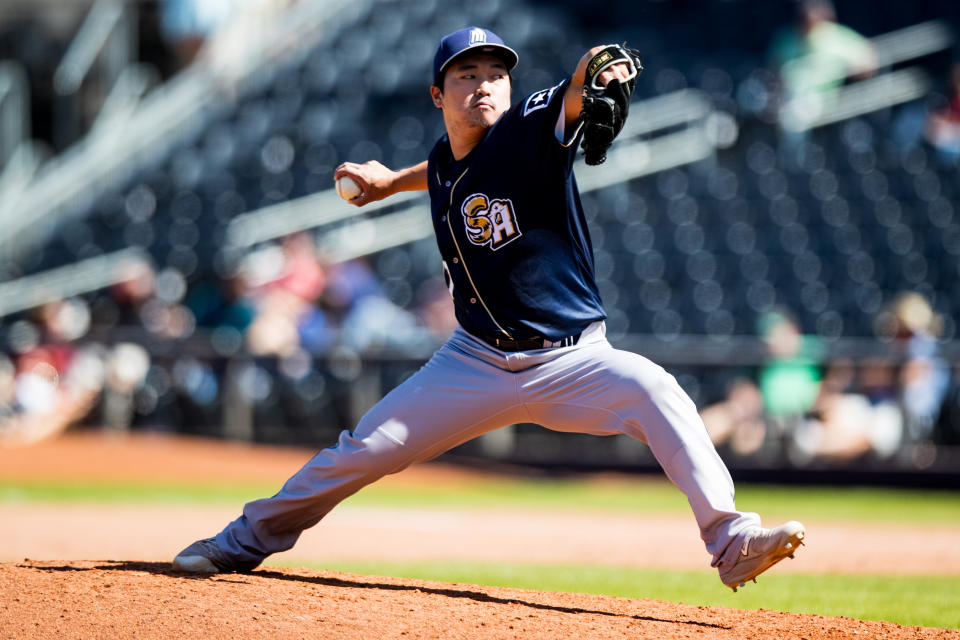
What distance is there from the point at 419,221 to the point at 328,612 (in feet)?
32.6

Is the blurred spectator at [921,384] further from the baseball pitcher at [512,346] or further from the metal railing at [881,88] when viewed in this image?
the baseball pitcher at [512,346]

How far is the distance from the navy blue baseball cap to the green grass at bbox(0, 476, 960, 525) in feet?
19.9

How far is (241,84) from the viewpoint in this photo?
15320 mm

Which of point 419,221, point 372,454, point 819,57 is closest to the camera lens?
point 372,454

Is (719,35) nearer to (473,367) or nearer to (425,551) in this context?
(425,551)

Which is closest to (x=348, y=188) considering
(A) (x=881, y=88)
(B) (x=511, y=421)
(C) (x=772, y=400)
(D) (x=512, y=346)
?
(D) (x=512, y=346)

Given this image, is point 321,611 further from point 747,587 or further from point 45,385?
point 45,385

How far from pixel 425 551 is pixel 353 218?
6.72 m

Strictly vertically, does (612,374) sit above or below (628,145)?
below

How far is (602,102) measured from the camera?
12.1ft

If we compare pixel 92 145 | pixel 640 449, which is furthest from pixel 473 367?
pixel 92 145

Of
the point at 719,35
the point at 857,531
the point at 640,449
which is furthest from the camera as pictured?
the point at 719,35

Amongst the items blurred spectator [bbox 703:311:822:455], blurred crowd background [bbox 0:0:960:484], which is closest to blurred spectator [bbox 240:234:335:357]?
blurred crowd background [bbox 0:0:960:484]

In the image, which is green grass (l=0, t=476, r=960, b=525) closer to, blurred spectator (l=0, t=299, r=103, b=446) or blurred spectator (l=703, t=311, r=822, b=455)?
blurred spectator (l=703, t=311, r=822, b=455)
